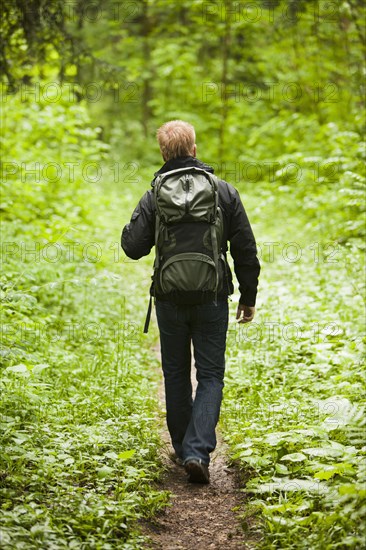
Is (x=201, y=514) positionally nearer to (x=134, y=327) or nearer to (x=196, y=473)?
(x=196, y=473)

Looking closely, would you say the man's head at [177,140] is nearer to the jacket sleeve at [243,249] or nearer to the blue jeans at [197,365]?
the jacket sleeve at [243,249]

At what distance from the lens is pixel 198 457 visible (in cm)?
426

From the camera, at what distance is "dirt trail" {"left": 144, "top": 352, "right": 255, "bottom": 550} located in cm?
355

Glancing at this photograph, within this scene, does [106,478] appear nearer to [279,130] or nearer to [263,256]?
[263,256]

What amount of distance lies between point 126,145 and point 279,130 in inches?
359

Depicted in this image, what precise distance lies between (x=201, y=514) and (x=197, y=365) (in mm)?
1036

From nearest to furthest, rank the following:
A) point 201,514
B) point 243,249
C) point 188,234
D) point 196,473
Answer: point 201,514 < point 188,234 < point 196,473 < point 243,249

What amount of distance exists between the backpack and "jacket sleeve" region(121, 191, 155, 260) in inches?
5.0

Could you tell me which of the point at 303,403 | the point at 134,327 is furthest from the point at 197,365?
the point at 134,327

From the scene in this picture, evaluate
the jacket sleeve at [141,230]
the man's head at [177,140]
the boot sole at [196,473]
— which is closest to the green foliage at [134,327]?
the boot sole at [196,473]

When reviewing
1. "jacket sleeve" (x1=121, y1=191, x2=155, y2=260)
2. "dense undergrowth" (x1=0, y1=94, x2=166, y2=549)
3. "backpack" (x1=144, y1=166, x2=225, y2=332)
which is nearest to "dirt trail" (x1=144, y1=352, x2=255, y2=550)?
"dense undergrowth" (x1=0, y1=94, x2=166, y2=549)

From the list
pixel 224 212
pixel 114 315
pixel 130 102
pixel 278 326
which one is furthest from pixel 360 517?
pixel 130 102

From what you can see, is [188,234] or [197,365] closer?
[188,234]

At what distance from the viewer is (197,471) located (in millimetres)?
4246
